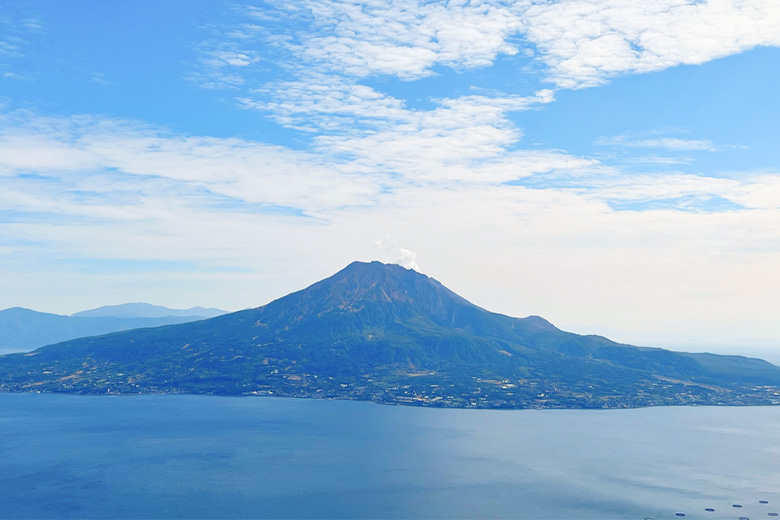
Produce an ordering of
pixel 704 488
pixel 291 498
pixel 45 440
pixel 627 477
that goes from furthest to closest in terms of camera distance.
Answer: pixel 45 440 < pixel 627 477 < pixel 704 488 < pixel 291 498

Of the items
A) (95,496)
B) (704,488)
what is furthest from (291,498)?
(704,488)

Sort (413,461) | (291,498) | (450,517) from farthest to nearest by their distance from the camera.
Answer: (413,461) < (291,498) < (450,517)

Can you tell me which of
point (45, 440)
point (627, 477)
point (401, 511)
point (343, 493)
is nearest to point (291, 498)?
point (343, 493)

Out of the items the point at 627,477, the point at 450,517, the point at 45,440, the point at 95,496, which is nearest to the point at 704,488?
the point at 627,477

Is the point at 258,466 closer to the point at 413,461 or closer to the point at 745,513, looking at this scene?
the point at 413,461

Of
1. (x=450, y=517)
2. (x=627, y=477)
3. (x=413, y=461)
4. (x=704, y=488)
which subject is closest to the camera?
(x=450, y=517)

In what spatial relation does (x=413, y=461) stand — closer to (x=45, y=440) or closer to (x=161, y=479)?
(x=161, y=479)

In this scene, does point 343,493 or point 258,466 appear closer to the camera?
point 343,493

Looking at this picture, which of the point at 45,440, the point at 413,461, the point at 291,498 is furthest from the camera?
the point at 45,440

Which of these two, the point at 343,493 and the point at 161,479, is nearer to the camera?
the point at 343,493
